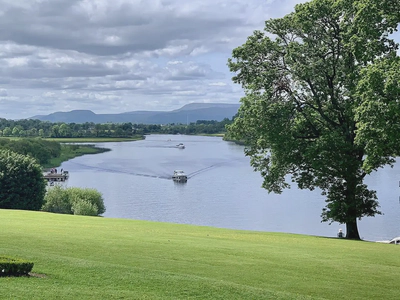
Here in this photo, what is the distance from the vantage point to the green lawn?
1058 cm

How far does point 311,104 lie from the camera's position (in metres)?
30.8

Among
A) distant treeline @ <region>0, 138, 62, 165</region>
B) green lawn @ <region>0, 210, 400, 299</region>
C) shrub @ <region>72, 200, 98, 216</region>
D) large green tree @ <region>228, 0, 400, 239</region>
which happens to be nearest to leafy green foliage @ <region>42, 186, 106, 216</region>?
shrub @ <region>72, 200, 98, 216</region>

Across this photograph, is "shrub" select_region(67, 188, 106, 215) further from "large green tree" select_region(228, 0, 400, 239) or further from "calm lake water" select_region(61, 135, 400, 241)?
"large green tree" select_region(228, 0, 400, 239)

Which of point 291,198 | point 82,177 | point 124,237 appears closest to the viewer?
point 124,237

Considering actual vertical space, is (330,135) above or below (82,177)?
above

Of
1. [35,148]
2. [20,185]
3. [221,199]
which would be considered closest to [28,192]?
[20,185]

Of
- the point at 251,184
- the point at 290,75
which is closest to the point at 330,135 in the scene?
the point at 290,75

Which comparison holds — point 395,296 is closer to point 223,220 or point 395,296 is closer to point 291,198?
→ point 223,220

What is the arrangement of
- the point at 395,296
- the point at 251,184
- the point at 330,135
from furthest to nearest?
the point at 251,184 → the point at 330,135 → the point at 395,296

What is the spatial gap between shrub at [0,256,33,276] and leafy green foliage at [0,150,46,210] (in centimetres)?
5385

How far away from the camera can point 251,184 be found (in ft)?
264

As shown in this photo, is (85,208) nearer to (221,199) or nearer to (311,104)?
(221,199)

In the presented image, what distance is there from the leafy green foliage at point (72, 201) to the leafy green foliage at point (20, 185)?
284cm

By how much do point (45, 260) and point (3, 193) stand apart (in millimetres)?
53394
